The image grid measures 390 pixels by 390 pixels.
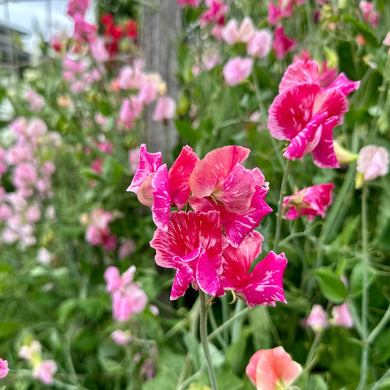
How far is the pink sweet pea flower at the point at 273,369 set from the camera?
0.35 metres

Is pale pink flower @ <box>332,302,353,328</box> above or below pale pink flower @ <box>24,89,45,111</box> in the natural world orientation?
below

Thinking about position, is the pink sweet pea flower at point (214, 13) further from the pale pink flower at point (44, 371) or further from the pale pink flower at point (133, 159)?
the pale pink flower at point (44, 371)

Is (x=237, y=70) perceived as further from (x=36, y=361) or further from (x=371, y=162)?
(x=36, y=361)

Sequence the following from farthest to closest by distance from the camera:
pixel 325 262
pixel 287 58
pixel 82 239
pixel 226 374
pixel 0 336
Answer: pixel 82 239 < pixel 0 336 < pixel 287 58 < pixel 325 262 < pixel 226 374

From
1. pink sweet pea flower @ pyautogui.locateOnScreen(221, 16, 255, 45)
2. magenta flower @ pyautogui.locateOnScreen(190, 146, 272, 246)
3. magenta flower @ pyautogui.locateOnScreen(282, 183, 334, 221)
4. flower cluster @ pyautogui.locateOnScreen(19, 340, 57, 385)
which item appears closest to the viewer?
magenta flower @ pyautogui.locateOnScreen(190, 146, 272, 246)

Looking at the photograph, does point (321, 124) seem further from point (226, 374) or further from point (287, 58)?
point (287, 58)

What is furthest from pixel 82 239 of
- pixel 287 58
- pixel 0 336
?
pixel 287 58

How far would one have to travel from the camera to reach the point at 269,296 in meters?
0.30

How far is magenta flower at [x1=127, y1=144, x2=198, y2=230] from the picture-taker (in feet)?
0.90

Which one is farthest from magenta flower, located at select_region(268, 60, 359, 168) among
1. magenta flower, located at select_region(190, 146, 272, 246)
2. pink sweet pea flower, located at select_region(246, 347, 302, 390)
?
pink sweet pea flower, located at select_region(246, 347, 302, 390)

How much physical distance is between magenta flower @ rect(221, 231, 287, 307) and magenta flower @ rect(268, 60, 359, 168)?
0.24 ft

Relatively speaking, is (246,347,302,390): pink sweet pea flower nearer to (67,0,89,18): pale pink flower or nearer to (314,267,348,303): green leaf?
(314,267,348,303): green leaf

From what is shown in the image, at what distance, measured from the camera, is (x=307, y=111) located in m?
0.33

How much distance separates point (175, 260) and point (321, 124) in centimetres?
15
